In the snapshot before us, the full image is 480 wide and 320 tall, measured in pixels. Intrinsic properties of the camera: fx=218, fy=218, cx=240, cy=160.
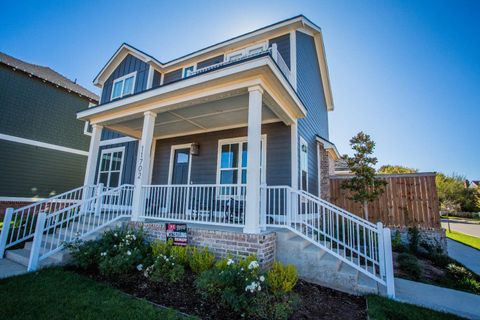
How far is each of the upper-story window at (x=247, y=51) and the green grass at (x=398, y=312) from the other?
755 centimetres

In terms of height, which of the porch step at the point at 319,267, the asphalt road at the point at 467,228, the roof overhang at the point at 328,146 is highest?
the roof overhang at the point at 328,146

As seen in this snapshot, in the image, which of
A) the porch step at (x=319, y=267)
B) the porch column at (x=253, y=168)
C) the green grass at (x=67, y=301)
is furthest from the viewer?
the porch column at (x=253, y=168)

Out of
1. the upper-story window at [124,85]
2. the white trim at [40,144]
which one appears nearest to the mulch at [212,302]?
the upper-story window at [124,85]

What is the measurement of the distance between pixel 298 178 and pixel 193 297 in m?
4.28

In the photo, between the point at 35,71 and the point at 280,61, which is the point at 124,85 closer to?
the point at 35,71

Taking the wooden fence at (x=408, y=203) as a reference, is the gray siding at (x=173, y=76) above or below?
above

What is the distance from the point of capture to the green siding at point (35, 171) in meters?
11.1

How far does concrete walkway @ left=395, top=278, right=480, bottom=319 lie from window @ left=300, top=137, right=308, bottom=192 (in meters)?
3.37

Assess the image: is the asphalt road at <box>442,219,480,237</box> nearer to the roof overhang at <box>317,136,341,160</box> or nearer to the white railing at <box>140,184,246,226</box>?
the roof overhang at <box>317,136,341,160</box>

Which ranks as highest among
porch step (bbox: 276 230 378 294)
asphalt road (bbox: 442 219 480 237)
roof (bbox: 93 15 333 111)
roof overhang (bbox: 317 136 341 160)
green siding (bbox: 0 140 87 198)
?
roof (bbox: 93 15 333 111)

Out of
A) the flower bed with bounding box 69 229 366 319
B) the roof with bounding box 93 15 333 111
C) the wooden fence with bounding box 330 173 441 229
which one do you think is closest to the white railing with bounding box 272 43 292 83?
the roof with bounding box 93 15 333 111

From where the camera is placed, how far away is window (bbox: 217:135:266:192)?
719cm

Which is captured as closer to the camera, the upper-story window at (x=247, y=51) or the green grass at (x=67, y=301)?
the green grass at (x=67, y=301)

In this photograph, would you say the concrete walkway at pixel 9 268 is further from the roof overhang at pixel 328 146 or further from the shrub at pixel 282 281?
the roof overhang at pixel 328 146
